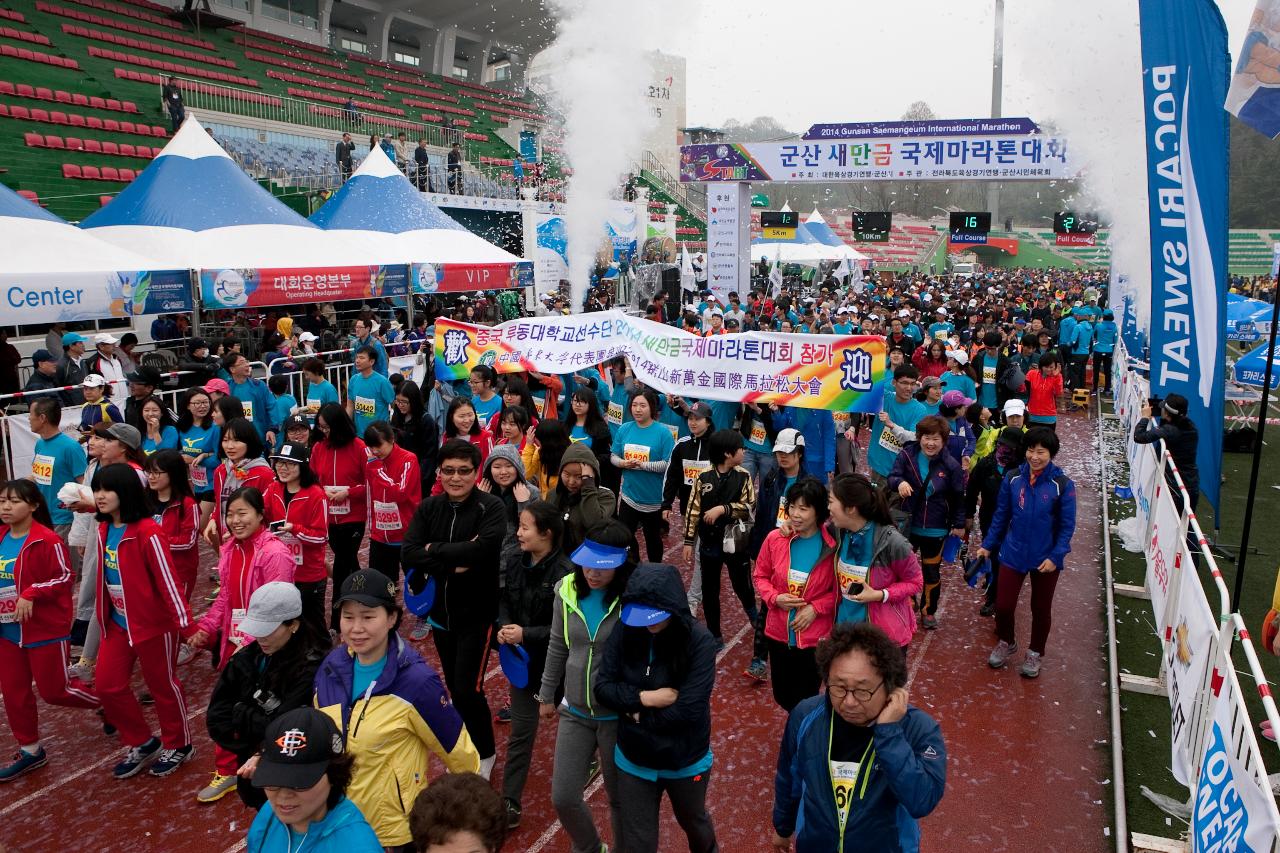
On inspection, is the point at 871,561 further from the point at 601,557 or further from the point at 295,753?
the point at 295,753

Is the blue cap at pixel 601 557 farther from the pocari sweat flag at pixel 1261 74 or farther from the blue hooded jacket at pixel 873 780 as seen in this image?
the pocari sweat flag at pixel 1261 74

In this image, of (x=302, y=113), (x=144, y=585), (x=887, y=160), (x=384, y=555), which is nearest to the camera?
(x=144, y=585)

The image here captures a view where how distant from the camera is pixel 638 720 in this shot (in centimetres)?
349

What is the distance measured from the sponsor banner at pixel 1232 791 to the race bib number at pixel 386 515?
486 centimetres

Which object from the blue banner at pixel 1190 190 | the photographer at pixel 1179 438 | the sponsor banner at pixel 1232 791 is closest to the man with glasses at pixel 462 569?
the sponsor banner at pixel 1232 791

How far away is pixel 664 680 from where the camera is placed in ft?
11.4

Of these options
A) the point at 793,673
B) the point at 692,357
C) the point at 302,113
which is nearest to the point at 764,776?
the point at 793,673

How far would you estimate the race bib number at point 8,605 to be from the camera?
486 centimetres

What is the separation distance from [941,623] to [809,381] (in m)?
2.24

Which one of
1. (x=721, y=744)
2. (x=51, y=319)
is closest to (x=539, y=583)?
(x=721, y=744)

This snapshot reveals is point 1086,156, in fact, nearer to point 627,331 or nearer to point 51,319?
point 627,331

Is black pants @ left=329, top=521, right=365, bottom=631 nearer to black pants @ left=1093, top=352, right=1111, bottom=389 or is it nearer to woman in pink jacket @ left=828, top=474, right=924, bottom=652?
woman in pink jacket @ left=828, top=474, right=924, bottom=652

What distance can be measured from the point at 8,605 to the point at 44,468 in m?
2.54

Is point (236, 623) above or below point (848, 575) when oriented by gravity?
below
